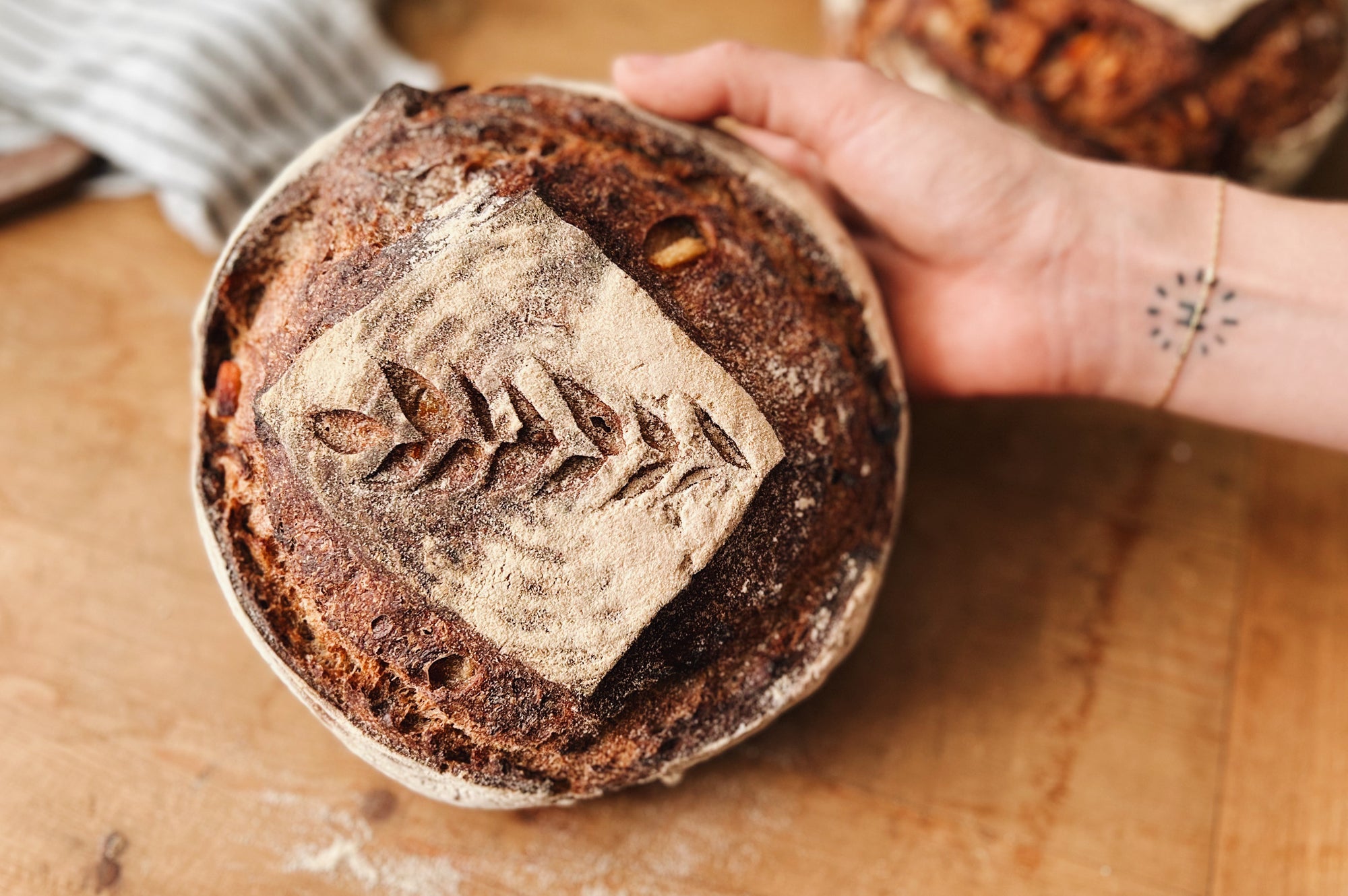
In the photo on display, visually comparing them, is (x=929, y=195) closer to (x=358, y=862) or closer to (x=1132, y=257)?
(x=1132, y=257)

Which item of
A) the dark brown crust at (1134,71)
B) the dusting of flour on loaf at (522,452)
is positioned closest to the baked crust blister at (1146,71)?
the dark brown crust at (1134,71)

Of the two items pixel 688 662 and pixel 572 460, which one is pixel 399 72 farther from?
pixel 688 662

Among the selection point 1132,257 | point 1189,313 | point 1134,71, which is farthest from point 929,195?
point 1134,71

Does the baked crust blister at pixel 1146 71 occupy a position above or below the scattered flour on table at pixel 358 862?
above

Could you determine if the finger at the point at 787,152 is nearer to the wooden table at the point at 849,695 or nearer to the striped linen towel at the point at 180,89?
the wooden table at the point at 849,695

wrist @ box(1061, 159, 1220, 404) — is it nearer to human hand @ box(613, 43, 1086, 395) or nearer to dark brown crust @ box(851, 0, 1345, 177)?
human hand @ box(613, 43, 1086, 395)

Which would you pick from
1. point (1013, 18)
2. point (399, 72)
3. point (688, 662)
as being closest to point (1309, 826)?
point (688, 662)

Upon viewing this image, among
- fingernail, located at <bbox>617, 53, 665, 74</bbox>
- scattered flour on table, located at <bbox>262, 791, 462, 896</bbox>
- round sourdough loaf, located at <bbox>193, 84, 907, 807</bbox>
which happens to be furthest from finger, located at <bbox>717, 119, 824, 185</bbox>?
scattered flour on table, located at <bbox>262, 791, 462, 896</bbox>

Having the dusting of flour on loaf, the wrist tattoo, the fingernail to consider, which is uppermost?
the fingernail
